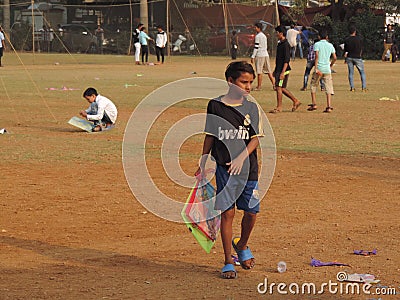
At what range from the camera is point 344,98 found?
75.0ft

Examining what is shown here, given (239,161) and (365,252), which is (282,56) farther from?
(239,161)

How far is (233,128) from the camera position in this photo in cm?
655

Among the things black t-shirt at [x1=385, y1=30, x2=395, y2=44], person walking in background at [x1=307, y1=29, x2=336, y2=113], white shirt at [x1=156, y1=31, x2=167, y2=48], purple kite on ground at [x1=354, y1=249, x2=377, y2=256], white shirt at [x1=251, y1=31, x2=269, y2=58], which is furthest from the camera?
black t-shirt at [x1=385, y1=30, x2=395, y2=44]

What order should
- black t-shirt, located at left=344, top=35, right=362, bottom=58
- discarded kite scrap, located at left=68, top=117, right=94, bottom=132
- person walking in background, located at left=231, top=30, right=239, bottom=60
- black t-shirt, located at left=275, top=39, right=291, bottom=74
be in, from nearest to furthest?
discarded kite scrap, located at left=68, top=117, right=94, bottom=132 → black t-shirt, located at left=275, top=39, right=291, bottom=74 → black t-shirt, located at left=344, top=35, right=362, bottom=58 → person walking in background, located at left=231, top=30, right=239, bottom=60

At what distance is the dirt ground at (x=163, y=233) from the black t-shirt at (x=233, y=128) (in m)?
0.89

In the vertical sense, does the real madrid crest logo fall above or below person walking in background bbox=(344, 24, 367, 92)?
above

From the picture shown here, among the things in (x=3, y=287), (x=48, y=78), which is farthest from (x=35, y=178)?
(x=48, y=78)

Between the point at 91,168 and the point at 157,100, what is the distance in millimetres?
9886

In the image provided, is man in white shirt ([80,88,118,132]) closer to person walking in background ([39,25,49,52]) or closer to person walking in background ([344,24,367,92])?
person walking in background ([344,24,367,92])

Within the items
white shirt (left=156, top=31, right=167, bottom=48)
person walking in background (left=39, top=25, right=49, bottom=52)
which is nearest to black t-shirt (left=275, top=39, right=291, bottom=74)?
white shirt (left=156, top=31, right=167, bottom=48)

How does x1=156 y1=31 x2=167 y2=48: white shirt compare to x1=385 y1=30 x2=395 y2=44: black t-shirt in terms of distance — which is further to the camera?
x1=385 y1=30 x2=395 y2=44: black t-shirt

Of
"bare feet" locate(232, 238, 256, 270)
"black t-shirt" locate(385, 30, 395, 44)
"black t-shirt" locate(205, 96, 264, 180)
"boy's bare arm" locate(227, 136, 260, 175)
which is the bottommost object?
"bare feet" locate(232, 238, 256, 270)

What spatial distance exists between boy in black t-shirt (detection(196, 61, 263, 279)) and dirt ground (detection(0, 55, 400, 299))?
1.61 feet

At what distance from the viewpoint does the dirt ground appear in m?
6.27
